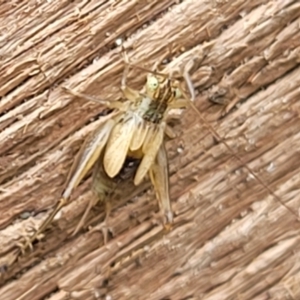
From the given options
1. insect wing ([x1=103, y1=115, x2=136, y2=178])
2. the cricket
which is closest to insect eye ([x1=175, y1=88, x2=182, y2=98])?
the cricket

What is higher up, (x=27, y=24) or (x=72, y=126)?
(x=27, y=24)

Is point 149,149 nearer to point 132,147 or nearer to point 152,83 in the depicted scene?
point 132,147

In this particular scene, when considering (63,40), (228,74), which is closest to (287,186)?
(228,74)

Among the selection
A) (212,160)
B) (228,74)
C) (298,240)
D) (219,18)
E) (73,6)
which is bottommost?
(298,240)

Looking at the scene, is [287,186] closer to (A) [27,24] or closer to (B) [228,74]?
(B) [228,74]

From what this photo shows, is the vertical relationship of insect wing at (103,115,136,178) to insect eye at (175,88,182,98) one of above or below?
below

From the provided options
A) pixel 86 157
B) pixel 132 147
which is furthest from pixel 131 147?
pixel 86 157

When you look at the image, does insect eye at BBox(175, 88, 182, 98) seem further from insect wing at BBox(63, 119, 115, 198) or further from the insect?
insect wing at BBox(63, 119, 115, 198)

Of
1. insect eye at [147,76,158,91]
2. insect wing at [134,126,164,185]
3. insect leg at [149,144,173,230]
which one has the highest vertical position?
insect eye at [147,76,158,91]
